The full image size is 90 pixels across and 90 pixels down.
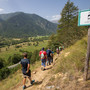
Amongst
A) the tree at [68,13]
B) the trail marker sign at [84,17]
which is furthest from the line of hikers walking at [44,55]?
the tree at [68,13]

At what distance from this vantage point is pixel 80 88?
2.49 metres

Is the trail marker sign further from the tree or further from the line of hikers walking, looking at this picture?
the tree

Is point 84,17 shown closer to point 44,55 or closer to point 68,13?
point 44,55

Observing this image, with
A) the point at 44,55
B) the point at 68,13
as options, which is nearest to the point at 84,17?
the point at 44,55

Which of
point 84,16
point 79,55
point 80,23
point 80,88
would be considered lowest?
point 80,88

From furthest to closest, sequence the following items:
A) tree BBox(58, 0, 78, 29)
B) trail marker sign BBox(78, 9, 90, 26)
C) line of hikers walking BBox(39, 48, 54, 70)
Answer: tree BBox(58, 0, 78, 29) → line of hikers walking BBox(39, 48, 54, 70) → trail marker sign BBox(78, 9, 90, 26)

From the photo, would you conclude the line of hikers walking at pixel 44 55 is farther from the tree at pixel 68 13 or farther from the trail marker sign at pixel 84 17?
the tree at pixel 68 13

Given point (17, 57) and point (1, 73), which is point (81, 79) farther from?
point (17, 57)

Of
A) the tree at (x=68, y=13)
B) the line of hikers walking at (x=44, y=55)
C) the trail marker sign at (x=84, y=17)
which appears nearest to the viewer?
the trail marker sign at (x=84, y=17)

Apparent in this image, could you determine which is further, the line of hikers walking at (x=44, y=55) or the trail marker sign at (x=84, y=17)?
the line of hikers walking at (x=44, y=55)

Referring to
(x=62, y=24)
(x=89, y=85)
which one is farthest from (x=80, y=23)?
(x=62, y=24)

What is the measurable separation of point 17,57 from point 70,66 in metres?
46.6

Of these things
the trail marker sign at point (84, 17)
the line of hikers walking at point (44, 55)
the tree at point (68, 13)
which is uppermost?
the tree at point (68, 13)

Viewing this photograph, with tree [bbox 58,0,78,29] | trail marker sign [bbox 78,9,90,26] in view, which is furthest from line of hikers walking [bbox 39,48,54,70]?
tree [bbox 58,0,78,29]
